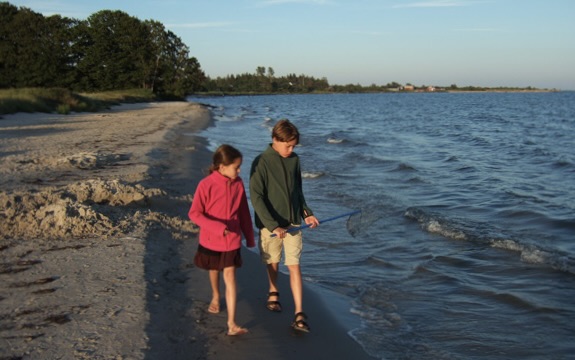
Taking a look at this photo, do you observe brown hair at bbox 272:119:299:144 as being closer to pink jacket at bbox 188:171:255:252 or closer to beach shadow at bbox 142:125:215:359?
pink jacket at bbox 188:171:255:252

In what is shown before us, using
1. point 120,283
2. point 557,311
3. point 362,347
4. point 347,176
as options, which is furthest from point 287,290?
point 347,176

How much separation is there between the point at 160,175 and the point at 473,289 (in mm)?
6283

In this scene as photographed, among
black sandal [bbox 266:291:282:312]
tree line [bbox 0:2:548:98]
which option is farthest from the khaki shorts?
tree line [bbox 0:2:548:98]

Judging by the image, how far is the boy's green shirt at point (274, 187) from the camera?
429cm

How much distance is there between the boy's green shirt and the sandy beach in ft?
2.94

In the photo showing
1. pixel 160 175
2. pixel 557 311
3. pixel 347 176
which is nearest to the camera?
pixel 557 311

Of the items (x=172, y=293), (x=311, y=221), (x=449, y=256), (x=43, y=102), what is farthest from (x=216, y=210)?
(x=43, y=102)

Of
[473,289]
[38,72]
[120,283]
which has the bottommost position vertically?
[473,289]

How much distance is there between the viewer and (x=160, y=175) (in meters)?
10.2

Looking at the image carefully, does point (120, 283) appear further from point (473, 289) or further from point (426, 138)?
point (426, 138)

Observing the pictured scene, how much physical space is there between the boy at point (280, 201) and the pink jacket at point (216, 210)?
238 mm

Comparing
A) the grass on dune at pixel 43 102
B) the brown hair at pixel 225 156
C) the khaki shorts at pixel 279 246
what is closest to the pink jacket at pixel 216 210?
the brown hair at pixel 225 156

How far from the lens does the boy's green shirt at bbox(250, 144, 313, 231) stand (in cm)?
429

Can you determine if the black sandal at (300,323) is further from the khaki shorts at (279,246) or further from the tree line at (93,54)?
the tree line at (93,54)
